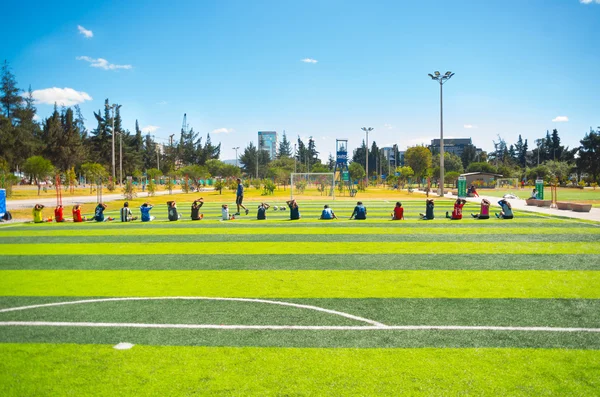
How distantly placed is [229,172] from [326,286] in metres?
65.8

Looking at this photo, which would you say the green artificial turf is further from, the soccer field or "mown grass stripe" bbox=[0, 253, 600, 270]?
"mown grass stripe" bbox=[0, 253, 600, 270]

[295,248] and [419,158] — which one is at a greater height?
[419,158]

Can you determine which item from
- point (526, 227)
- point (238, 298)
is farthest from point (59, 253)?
point (526, 227)

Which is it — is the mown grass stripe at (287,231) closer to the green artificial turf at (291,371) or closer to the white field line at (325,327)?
the white field line at (325,327)

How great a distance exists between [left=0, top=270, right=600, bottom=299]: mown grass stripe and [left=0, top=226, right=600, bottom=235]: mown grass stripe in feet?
22.1

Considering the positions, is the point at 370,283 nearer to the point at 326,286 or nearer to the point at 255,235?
the point at 326,286

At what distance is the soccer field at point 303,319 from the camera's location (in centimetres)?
484

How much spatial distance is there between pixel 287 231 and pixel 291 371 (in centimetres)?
1251

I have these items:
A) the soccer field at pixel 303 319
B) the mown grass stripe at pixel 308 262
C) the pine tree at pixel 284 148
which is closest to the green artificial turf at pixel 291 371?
the soccer field at pixel 303 319

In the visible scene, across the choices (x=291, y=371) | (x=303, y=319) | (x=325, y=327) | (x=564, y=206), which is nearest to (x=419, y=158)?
(x=564, y=206)

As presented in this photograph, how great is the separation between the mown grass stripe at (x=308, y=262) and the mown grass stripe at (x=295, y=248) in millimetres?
627

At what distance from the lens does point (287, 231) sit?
17500mm

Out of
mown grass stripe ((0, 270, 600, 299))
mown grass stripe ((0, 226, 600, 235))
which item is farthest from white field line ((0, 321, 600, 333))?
mown grass stripe ((0, 226, 600, 235))

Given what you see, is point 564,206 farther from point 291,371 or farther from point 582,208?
point 291,371
